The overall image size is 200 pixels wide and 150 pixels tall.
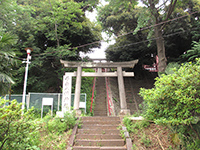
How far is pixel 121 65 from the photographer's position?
10031mm

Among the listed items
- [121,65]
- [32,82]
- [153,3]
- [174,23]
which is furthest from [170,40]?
[32,82]

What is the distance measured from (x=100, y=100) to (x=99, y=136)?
23.5ft

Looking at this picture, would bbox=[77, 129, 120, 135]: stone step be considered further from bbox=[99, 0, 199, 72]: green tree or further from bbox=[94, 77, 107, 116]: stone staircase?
bbox=[99, 0, 199, 72]: green tree

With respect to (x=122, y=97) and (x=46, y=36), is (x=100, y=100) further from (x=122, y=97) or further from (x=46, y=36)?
(x=46, y=36)

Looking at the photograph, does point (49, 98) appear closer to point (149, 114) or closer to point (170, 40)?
point (149, 114)

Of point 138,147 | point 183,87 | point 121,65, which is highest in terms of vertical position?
point 121,65

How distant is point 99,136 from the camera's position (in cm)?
591

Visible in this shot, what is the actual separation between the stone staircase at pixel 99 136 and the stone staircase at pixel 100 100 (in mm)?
4034

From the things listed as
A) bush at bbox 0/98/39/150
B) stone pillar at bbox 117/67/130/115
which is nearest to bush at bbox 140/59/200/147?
bush at bbox 0/98/39/150

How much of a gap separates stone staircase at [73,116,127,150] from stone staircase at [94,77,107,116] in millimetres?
4034

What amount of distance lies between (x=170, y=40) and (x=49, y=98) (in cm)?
1293

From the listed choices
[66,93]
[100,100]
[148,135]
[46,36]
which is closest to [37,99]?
[66,93]

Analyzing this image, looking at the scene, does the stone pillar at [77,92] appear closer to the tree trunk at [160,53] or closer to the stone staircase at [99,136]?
the stone staircase at [99,136]

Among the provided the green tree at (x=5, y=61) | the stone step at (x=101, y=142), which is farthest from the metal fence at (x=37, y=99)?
the stone step at (x=101, y=142)
